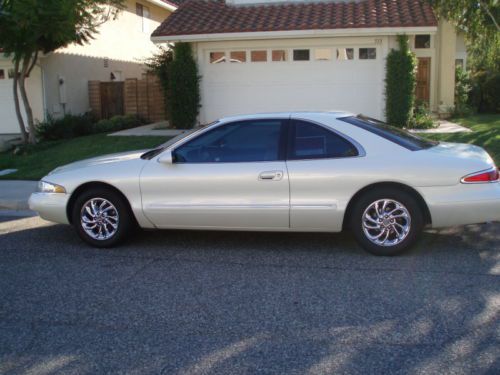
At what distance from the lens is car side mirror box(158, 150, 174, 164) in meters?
6.80

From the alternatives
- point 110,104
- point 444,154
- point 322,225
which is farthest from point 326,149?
point 110,104

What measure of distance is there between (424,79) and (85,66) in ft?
37.6

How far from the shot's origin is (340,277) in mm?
5895

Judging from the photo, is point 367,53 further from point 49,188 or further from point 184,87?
point 49,188

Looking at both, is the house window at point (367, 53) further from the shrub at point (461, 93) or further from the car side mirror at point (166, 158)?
the car side mirror at point (166, 158)

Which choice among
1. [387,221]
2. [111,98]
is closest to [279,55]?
[111,98]

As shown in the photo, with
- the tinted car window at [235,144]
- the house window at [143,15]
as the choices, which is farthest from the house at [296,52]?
the tinted car window at [235,144]

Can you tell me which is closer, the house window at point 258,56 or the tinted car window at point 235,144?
the tinted car window at point 235,144

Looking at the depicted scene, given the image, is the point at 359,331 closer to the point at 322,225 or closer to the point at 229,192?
the point at 322,225

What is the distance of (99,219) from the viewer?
7.07 m

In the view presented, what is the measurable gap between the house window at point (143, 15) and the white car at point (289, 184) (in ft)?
61.5

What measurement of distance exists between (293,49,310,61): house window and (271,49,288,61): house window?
252 mm

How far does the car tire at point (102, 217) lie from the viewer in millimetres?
6988

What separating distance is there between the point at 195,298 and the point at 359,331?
1.54 m
